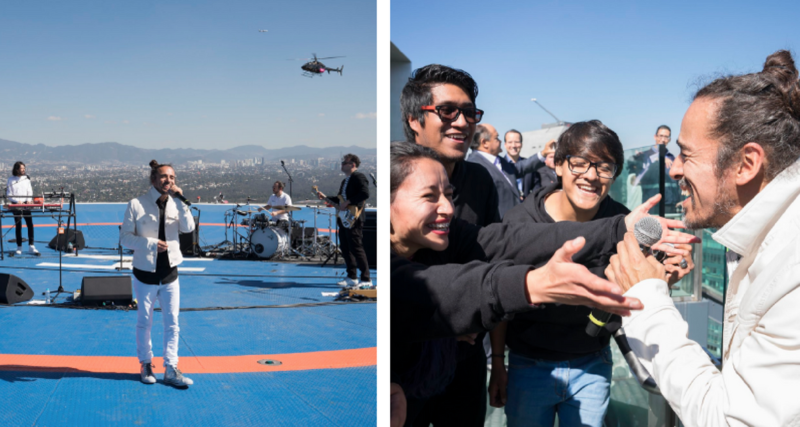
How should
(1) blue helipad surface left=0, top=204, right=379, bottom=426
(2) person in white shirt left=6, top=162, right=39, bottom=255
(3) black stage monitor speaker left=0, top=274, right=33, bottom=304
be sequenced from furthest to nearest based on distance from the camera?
(2) person in white shirt left=6, top=162, right=39, bottom=255, (3) black stage monitor speaker left=0, top=274, right=33, bottom=304, (1) blue helipad surface left=0, top=204, right=379, bottom=426

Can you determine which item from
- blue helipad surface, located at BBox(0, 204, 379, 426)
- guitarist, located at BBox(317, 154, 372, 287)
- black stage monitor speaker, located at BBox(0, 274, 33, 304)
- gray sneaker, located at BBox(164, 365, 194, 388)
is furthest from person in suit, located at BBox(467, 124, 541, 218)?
black stage monitor speaker, located at BBox(0, 274, 33, 304)

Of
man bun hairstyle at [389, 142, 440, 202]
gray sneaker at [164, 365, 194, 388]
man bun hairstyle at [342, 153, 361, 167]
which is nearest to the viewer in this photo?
man bun hairstyle at [389, 142, 440, 202]

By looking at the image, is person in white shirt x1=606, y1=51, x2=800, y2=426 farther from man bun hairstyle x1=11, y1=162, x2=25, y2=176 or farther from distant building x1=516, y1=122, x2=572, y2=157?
man bun hairstyle x1=11, y1=162, x2=25, y2=176

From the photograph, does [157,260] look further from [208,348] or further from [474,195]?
[474,195]

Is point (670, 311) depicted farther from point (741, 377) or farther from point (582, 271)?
point (582, 271)

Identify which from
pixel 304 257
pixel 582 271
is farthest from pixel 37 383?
pixel 304 257

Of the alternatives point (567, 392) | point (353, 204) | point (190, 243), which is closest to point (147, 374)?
point (353, 204)
